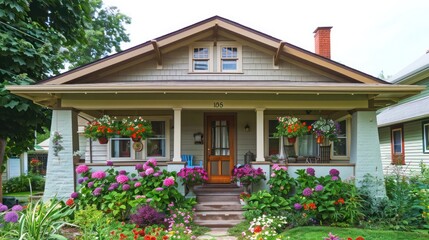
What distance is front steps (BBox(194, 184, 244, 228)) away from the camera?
7250 mm

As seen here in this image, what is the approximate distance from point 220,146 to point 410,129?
27.7ft

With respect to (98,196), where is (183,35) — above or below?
above

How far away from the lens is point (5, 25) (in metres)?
8.64

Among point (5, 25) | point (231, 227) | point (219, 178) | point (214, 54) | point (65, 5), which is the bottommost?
point (231, 227)

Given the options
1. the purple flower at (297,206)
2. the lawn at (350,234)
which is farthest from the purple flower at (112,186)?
the purple flower at (297,206)

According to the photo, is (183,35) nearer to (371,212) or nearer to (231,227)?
(231,227)

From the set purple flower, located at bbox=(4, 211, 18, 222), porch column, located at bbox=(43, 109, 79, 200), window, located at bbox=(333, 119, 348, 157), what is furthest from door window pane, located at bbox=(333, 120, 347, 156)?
purple flower, located at bbox=(4, 211, 18, 222)

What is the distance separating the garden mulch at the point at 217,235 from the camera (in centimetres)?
632

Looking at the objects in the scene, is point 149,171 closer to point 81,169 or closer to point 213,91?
point 81,169

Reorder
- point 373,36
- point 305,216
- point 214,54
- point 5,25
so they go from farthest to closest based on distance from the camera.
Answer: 1. point 373,36
2. point 214,54
3. point 5,25
4. point 305,216

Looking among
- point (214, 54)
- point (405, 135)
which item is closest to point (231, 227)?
point (214, 54)

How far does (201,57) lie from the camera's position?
31.3 feet

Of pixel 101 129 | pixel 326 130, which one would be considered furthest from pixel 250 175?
pixel 101 129

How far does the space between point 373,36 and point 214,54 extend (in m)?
36.1
